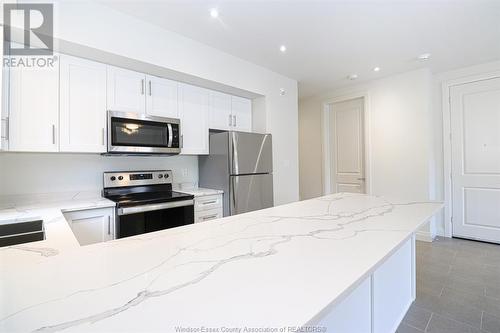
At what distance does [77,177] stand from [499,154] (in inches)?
199

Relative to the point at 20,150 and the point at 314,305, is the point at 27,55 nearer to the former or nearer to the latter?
the point at 20,150

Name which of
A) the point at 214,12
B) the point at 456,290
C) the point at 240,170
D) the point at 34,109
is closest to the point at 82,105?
the point at 34,109

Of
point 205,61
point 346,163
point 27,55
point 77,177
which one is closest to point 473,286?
point 346,163

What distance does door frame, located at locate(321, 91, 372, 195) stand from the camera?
4047 millimetres

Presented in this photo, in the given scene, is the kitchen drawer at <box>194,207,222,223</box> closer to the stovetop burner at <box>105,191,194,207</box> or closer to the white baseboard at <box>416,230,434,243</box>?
the stovetop burner at <box>105,191,194,207</box>

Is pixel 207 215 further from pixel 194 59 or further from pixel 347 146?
pixel 347 146

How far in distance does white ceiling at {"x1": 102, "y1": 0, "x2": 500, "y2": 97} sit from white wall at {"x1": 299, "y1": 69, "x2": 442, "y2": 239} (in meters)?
0.41

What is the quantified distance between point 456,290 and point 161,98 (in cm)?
338

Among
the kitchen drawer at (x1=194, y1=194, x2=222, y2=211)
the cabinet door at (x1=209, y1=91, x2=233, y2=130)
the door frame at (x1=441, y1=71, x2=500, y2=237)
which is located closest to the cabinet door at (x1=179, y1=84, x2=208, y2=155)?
the cabinet door at (x1=209, y1=91, x2=233, y2=130)

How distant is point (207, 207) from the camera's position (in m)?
2.72

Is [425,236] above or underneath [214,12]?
underneath

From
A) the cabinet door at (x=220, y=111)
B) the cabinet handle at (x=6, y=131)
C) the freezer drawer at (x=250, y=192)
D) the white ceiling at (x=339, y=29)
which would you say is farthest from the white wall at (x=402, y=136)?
the cabinet handle at (x=6, y=131)

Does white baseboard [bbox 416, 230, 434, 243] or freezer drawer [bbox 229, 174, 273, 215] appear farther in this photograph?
white baseboard [bbox 416, 230, 434, 243]

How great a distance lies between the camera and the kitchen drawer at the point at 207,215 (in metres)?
2.63
